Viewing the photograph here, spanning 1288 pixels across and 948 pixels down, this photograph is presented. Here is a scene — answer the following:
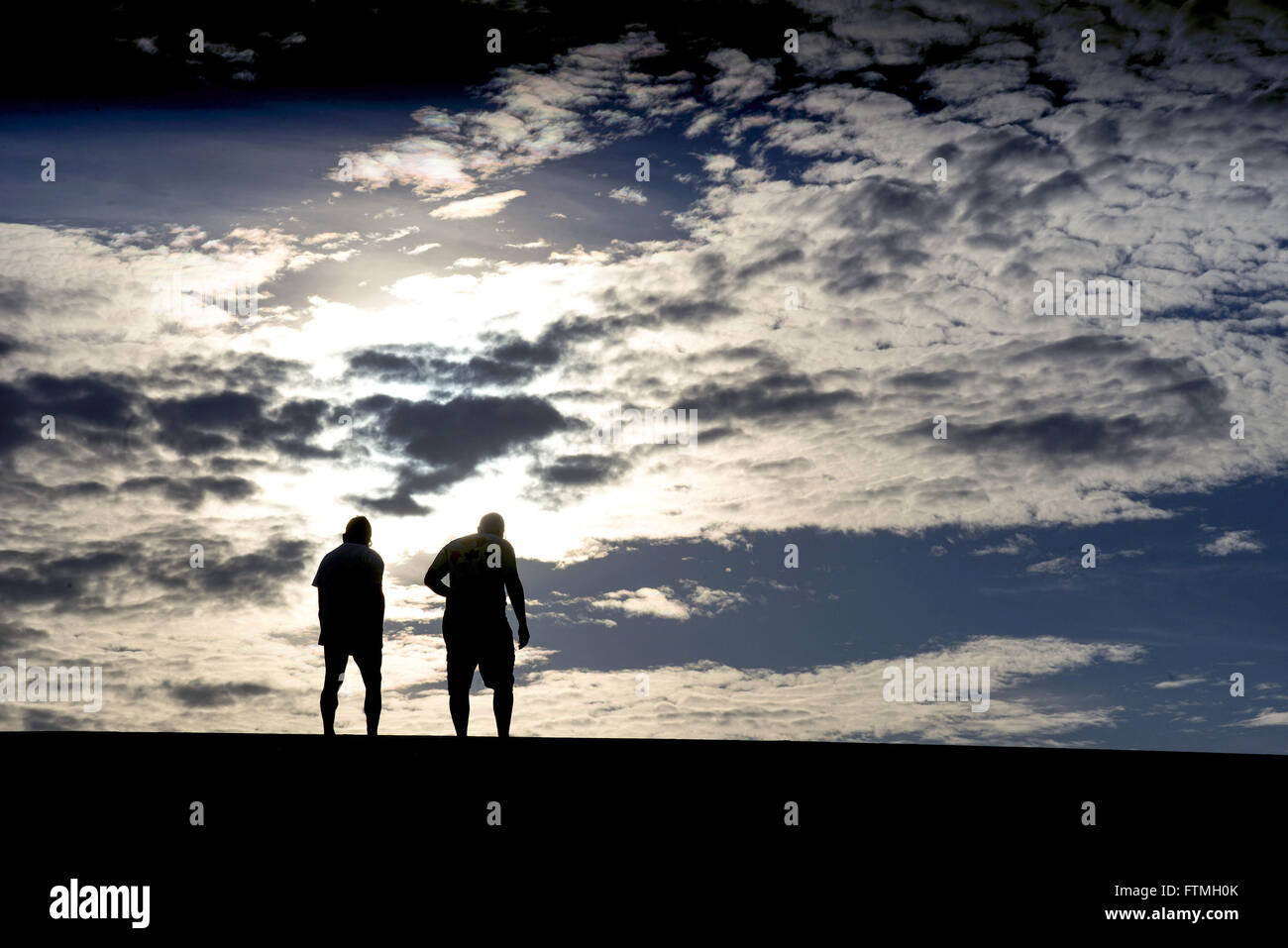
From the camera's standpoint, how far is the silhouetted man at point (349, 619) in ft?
29.5

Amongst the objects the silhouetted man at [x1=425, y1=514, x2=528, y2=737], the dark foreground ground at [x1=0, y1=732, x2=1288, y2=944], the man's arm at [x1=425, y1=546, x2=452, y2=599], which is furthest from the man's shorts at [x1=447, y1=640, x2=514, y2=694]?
the dark foreground ground at [x1=0, y1=732, x2=1288, y2=944]

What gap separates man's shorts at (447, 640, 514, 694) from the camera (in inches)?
357

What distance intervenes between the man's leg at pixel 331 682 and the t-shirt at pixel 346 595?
8 cm

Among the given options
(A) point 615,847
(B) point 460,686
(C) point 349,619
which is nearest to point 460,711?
(B) point 460,686

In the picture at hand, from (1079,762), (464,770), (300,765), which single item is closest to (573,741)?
(464,770)

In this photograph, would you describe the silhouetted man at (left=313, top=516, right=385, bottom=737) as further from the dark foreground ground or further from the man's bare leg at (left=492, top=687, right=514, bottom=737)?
the dark foreground ground

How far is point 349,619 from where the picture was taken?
9.00 m

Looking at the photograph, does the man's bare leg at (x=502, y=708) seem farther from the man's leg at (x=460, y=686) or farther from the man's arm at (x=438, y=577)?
the man's arm at (x=438, y=577)

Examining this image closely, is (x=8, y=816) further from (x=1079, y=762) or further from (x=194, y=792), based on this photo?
(x=1079, y=762)

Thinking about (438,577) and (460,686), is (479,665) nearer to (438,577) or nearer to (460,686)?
(460,686)

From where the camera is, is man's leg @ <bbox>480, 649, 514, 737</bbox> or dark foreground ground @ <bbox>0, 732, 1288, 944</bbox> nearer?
dark foreground ground @ <bbox>0, 732, 1288, 944</bbox>

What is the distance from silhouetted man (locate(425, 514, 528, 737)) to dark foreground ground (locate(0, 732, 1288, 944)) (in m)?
1.73

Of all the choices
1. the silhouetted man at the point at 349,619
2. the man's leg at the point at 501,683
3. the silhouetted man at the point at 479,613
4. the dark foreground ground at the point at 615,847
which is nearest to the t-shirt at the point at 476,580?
the silhouetted man at the point at 479,613
